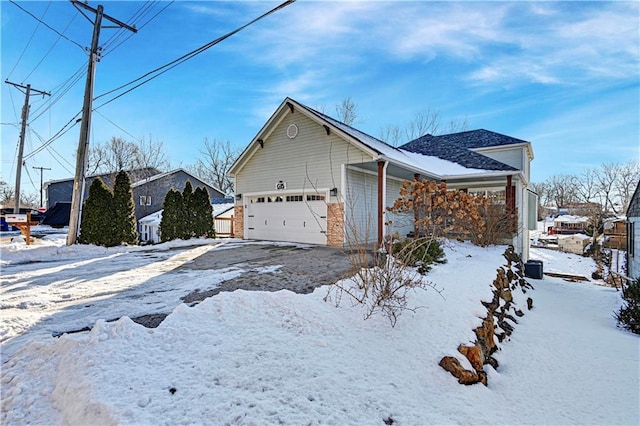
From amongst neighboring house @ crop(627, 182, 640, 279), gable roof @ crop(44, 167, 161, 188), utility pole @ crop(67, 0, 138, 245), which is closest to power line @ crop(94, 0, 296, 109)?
utility pole @ crop(67, 0, 138, 245)

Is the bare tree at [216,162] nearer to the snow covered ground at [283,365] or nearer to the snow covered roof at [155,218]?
the snow covered roof at [155,218]

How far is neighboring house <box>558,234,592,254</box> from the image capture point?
29936 millimetres

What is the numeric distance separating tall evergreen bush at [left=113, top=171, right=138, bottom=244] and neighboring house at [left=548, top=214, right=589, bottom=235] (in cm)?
4443

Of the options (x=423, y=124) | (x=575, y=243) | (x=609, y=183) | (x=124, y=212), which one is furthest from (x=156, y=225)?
(x=609, y=183)

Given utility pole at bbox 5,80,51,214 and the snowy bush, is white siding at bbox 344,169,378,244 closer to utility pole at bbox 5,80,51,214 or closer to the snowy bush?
the snowy bush

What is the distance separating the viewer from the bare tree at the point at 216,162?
3419cm

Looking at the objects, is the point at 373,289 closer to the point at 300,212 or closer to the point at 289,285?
the point at 289,285

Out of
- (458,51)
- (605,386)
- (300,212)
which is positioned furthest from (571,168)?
(605,386)

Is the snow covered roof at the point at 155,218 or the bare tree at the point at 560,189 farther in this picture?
the bare tree at the point at 560,189

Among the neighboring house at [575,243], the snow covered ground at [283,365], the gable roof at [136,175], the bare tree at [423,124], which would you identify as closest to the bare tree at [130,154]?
the gable roof at [136,175]

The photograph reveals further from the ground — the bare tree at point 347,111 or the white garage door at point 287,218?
the bare tree at point 347,111

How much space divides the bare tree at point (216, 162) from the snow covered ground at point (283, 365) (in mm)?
30540

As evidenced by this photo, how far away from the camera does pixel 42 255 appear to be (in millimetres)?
8906

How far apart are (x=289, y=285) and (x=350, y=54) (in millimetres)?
9888
